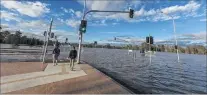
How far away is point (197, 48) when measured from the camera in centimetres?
19850

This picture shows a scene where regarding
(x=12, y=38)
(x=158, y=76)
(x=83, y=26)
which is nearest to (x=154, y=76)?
(x=158, y=76)

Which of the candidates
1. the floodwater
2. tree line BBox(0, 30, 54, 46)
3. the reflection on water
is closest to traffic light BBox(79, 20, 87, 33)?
the floodwater

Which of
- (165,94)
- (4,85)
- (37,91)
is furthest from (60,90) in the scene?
(165,94)

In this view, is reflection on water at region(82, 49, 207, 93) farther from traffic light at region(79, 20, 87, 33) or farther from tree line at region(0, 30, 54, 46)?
tree line at region(0, 30, 54, 46)

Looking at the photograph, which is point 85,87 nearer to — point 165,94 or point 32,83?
point 32,83

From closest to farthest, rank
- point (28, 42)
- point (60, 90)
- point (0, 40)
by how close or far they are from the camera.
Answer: point (60, 90)
point (0, 40)
point (28, 42)

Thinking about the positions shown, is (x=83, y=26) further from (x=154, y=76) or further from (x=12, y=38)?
(x=12, y=38)

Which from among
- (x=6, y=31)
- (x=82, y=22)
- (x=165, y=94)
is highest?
(x=6, y=31)

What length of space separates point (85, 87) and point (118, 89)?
152 centimetres

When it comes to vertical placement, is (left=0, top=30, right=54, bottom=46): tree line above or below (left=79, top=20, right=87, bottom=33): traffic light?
above

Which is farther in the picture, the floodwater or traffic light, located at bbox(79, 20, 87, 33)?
traffic light, located at bbox(79, 20, 87, 33)

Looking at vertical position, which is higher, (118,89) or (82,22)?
(82,22)

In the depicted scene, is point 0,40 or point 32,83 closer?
point 32,83

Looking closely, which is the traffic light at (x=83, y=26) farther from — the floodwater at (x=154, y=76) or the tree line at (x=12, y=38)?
the tree line at (x=12, y=38)
